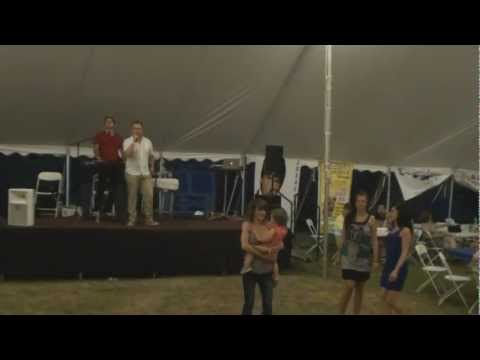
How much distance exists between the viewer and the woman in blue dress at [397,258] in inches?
171

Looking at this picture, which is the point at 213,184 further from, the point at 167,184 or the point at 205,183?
the point at 167,184

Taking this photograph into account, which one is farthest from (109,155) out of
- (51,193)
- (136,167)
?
(51,193)

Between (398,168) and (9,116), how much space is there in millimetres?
7817

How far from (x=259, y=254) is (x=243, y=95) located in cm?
535

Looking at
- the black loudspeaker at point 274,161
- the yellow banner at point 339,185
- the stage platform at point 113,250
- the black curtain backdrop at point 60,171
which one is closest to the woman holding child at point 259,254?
the stage platform at point 113,250

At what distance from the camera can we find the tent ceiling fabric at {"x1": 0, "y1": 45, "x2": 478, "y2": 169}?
25.9ft

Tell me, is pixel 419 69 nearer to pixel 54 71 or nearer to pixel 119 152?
pixel 119 152

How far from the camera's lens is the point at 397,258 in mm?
4441

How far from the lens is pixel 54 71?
7.73 meters

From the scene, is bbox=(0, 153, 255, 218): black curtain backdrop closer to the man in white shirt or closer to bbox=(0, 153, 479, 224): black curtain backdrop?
bbox=(0, 153, 479, 224): black curtain backdrop

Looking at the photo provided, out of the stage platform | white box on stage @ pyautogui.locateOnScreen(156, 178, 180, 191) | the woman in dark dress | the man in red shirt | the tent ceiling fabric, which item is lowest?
the stage platform

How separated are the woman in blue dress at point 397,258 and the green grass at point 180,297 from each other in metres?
1.18

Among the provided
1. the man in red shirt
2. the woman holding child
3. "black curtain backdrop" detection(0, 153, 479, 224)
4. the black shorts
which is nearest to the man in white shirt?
the man in red shirt

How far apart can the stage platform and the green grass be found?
0.15m
